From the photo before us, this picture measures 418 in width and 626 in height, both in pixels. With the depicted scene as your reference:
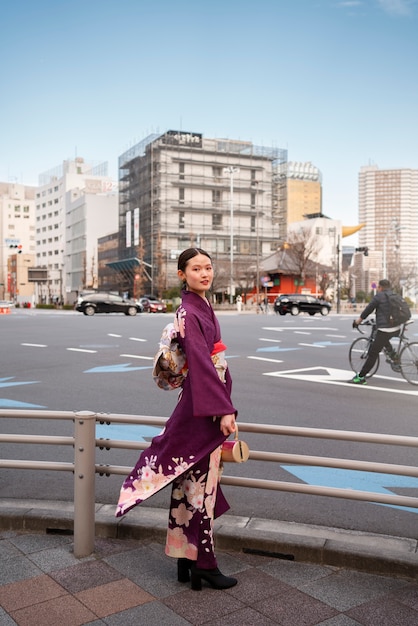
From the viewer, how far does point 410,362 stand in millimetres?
11062

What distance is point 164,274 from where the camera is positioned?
7775cm

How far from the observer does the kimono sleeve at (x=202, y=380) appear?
9.90ft

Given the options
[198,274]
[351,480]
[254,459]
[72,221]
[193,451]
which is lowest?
[351,480]

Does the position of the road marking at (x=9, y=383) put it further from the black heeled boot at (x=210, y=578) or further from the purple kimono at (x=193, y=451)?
the black heeled boot at (x=210, y=578)

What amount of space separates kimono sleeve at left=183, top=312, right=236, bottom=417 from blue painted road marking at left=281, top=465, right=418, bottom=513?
2.48 metres

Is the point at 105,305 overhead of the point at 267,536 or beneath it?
overhead

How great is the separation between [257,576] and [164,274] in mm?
74850

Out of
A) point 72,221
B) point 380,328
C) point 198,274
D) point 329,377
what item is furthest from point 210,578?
point 72,221

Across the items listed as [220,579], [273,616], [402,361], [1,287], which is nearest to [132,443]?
[220,579]

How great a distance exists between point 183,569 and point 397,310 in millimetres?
8184

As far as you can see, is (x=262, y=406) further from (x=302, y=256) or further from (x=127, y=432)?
(x=302, y=256)

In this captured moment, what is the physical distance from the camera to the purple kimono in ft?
10.0

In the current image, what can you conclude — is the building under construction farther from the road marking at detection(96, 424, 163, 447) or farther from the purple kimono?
the purple kimono

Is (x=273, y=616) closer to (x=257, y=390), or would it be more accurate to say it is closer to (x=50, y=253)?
(x=257, y=390)
